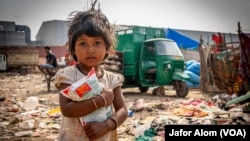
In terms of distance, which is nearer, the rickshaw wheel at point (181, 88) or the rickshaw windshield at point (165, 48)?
the rickshaw wheel at point (181, 88)

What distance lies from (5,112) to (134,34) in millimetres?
4145

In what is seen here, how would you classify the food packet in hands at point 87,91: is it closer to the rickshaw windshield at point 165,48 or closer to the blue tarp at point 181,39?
the rickshaw windshield at point 165,48

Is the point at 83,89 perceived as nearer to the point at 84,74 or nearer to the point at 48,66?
the point at 84,74

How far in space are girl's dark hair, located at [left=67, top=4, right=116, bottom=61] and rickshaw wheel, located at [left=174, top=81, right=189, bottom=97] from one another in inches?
242

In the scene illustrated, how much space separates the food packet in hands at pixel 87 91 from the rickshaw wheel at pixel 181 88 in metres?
6.32

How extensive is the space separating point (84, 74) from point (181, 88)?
6.32 metres

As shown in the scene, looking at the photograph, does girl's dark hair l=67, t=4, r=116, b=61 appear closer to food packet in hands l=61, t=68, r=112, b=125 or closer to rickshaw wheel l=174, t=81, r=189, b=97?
food packet in hands l=61, t=68, r=112, b=125

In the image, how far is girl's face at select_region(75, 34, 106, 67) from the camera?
1.35m

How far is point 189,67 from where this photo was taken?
1055 cm

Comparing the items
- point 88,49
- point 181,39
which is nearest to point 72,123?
point 88,49

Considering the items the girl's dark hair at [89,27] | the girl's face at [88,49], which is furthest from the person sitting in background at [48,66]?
the girl's face at [88,49]

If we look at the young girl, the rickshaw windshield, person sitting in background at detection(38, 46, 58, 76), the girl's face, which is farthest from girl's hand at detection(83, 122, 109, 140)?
person sitting in background at detection(38, 46, 58, 76)

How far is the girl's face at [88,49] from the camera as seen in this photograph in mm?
1351

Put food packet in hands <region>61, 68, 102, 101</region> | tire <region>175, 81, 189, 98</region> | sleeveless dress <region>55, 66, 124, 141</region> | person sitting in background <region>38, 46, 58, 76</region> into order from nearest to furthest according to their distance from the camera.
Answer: food packet in hands <region>61, 68, 102, 101</region>, sleeveless dress <region>55, 66, 124, 141</region>, tire <region>175, 81, 189, 98</region>, person sitting in background <region>38, 46, 58, 76</region>
